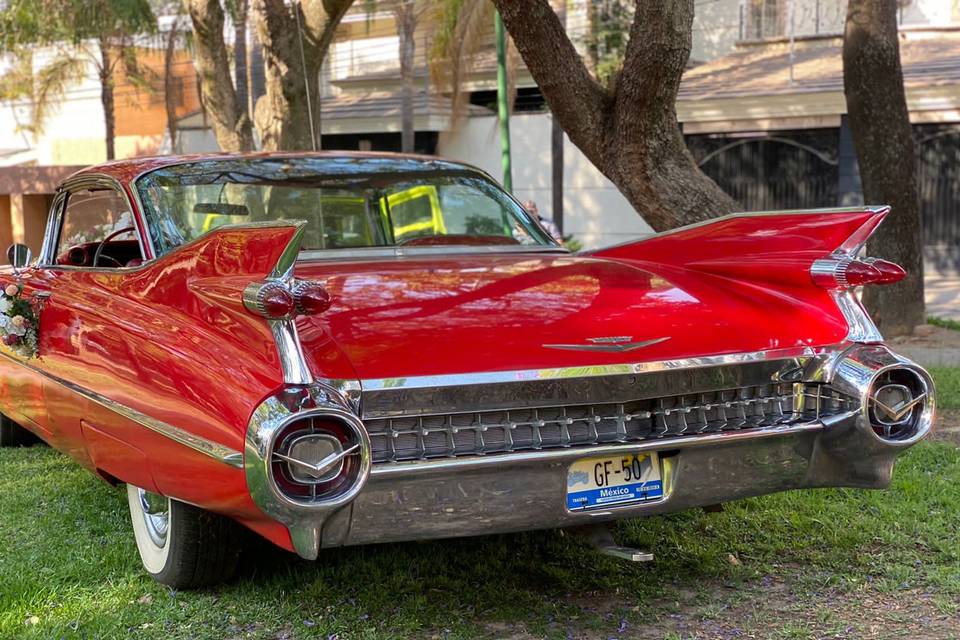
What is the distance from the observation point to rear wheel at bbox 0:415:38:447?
20.3ft

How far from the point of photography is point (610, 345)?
10.9 ft

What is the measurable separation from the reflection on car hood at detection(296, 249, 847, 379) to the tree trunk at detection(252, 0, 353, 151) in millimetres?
6948

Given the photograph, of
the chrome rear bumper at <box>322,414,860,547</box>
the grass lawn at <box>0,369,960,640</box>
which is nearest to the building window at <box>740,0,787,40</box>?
the grass lawn at <box>0,369,960,640</box>

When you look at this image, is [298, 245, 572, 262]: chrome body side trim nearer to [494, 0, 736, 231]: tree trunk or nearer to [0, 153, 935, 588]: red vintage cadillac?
[0, 153, 935, 588]: red vintage cadillac

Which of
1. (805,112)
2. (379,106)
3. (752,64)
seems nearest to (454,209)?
(805,112)

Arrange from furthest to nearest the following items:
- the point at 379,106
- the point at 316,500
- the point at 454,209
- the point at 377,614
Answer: the point at 379,106, the point at 454,209, the point at 377,614, the point at 316,500

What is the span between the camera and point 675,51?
6.47 m

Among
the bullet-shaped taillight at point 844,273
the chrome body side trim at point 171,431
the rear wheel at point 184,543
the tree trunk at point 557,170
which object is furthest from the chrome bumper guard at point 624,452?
the tree trunk at point 557,170

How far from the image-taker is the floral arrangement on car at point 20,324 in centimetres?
457

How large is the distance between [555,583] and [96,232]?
2.71 meters

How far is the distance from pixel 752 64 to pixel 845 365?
16092 millimetres

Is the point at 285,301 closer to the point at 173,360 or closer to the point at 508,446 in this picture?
the point at 173,360

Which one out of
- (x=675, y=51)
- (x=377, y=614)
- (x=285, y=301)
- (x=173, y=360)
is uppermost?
(x=675, y=51)

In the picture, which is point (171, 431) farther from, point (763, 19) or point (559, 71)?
point (763, 19)
